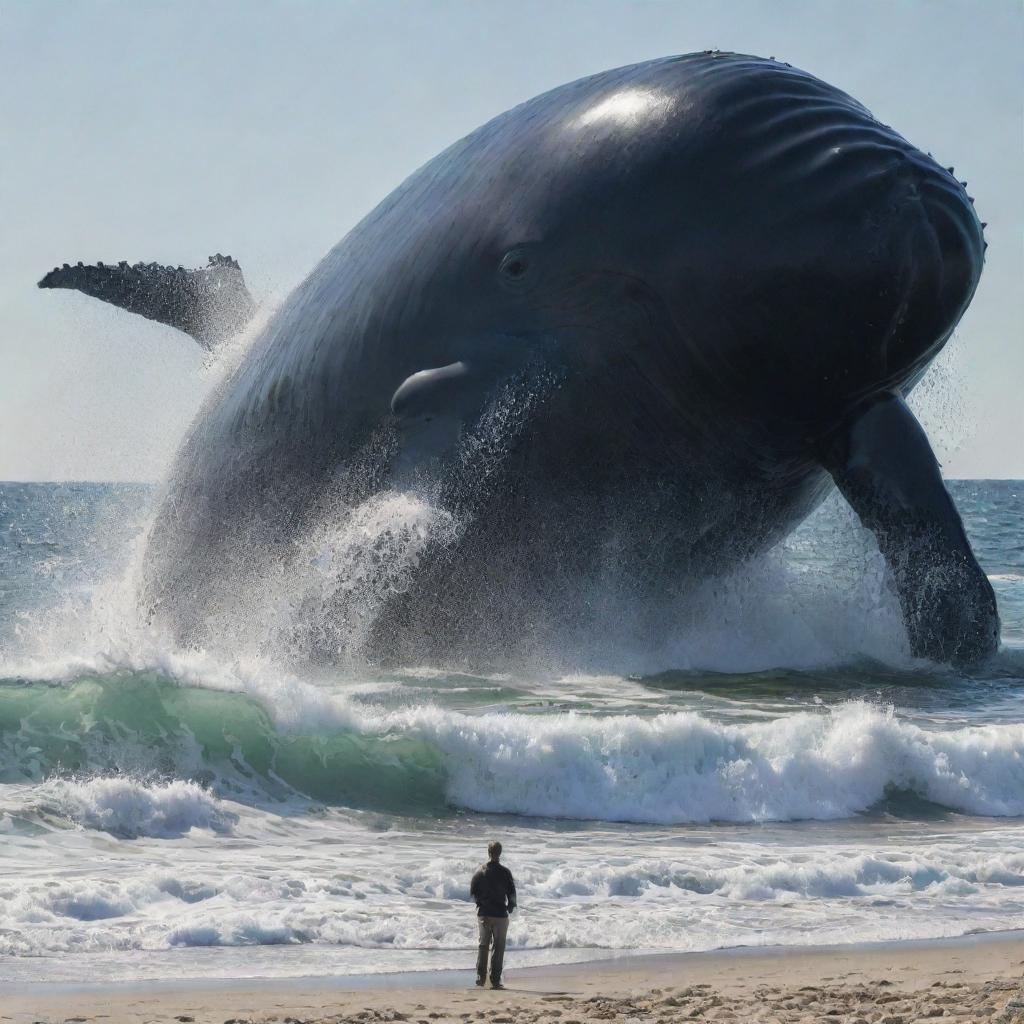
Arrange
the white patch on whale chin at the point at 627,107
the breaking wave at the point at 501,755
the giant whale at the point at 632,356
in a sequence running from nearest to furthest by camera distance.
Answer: the breaking wave at the point at 501,755 → the giant whale at the point at 632,356 → the white patch on whale chin at the point at 627,107

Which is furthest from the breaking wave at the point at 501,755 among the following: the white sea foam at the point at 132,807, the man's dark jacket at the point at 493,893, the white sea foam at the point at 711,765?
the man's dark jacket at the point at 493,893

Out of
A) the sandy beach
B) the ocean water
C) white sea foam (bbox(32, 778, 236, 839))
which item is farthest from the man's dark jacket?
white sea foam (bbox(32, 778, 236, 839))

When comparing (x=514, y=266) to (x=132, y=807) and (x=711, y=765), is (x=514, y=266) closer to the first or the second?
(x=711, y=765)

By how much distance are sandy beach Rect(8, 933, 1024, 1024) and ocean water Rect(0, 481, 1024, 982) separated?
0.40 metres

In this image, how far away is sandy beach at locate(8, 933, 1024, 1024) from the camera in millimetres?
8562

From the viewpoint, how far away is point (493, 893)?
9.59m

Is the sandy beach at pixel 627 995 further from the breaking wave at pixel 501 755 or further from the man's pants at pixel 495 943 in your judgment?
the breaking wave at pixel 501 755

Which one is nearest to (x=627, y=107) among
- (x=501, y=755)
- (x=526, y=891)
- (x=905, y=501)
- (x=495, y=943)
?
(x=905, y=501)

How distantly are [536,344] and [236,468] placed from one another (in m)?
4.83

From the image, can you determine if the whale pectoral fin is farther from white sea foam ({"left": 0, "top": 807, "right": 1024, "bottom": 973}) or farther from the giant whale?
white sea foam ({"left": 0, "top": 807, "right": 1024, "bottom": 973})

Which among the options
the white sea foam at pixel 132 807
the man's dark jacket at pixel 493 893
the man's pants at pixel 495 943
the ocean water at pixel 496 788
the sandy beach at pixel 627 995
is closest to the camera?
the sandy beach at pixel 627 995

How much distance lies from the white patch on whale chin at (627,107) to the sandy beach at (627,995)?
27.4 feet

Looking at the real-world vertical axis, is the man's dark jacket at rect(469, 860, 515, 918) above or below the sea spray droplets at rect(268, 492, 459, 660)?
below

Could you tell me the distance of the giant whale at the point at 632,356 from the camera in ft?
49.9
